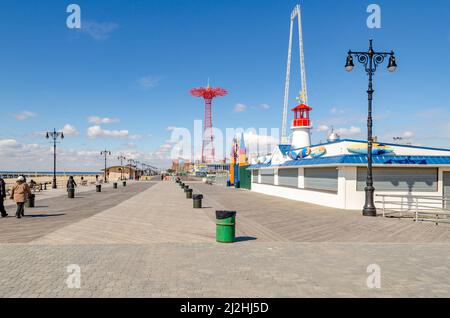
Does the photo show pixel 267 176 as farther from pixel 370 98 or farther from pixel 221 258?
pixel 221 258

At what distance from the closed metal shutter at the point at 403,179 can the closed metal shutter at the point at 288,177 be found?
8837mm

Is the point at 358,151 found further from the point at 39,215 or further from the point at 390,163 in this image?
the point at 39,215

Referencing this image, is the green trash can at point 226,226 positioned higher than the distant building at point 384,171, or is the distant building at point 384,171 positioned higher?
the distant building at point 384,171

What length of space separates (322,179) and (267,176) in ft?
43.0

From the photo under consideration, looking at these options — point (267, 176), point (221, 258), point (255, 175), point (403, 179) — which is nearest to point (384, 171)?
point (403, 179)

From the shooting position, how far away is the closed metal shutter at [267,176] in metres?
33.8

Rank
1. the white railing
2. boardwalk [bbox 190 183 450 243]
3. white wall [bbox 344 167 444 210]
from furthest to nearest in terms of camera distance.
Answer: white wall [bbox 344 167 444 210], the white railing, boardwalk [bbox 190 183 450 243]

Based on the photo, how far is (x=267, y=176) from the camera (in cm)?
3541

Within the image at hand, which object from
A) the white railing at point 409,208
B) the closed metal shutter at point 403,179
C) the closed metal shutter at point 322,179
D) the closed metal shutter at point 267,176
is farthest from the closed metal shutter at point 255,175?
the white railing at point 409,208

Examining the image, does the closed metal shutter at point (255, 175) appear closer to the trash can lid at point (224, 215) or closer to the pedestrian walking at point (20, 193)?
the pedestrian walking at point (20, 193)

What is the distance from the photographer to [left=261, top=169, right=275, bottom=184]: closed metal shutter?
111 ft

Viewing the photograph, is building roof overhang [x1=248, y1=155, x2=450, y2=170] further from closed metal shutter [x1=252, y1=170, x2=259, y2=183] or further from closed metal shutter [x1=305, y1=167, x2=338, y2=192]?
closed metal shutter [x1=252, y1=170, x2=259, y2=183]

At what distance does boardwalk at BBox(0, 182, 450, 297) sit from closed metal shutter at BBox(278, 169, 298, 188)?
1360 centimetres

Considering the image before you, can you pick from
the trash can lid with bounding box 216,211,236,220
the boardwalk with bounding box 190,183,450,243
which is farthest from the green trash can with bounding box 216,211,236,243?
the boardwalk with bounding box 190,183,450,243
